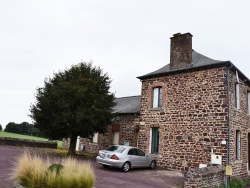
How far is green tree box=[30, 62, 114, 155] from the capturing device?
16.2 metres

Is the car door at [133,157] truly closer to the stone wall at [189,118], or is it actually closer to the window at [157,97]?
the stone wall at [189,118]

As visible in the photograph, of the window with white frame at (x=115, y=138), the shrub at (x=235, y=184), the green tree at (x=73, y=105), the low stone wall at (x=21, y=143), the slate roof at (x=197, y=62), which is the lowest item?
the shrub at (x=235, y=184)

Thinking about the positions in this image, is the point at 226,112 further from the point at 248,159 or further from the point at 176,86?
the point at 248,159

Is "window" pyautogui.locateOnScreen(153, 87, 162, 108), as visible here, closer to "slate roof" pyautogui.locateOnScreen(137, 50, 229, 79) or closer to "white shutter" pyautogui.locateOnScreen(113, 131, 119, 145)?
"slate roof" pyautogui.locateOnScreen(137, 50, 229, 79)

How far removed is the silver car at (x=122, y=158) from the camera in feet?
40.1

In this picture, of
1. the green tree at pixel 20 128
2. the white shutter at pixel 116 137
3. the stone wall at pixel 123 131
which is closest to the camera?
the stone wall at pixel 123 131

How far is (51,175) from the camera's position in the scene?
666 centimetres

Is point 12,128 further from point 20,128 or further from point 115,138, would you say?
point 115,138

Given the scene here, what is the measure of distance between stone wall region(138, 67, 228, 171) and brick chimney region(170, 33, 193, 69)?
0.95 meters

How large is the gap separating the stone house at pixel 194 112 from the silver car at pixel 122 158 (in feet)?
8.11

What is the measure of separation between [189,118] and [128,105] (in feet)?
27.6

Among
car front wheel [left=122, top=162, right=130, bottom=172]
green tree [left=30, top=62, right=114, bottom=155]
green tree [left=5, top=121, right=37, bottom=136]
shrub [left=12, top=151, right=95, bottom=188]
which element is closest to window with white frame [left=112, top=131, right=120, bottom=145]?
green tree [left=30, top=62, right=114, bottom=155]

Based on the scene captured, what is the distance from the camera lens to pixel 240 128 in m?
14.9

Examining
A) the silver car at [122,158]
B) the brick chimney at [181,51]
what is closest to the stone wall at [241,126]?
the brick chimney at [181,51]
